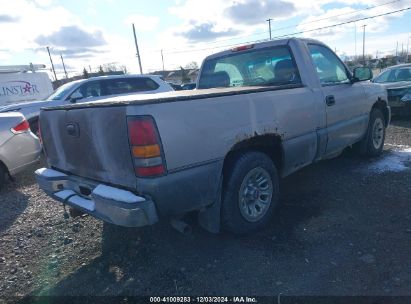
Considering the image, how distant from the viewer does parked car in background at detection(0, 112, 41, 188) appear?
5.99 meters

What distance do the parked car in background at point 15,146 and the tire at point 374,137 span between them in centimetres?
581

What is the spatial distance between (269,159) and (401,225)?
1.52 meters

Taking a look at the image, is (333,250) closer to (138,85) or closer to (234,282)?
(234,282)

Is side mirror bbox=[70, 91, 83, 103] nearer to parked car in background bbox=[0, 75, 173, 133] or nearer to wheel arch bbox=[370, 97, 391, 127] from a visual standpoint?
parked car in background bbox=[0, 75, 173, 133]

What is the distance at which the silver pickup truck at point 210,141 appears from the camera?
8.81 feet

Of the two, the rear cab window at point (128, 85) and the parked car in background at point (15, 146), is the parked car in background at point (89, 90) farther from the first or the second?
the parked car in background at point (15, 146)

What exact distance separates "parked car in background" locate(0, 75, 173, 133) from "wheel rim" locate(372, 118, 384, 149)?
614 cm

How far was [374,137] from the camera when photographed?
596 cm

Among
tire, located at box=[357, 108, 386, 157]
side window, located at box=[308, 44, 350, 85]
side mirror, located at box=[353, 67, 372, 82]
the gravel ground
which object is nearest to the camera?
the gravel ground

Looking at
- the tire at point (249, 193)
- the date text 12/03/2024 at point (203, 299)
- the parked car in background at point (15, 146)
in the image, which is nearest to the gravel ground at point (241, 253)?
the date text 12/03/2024 at point (203, 299)

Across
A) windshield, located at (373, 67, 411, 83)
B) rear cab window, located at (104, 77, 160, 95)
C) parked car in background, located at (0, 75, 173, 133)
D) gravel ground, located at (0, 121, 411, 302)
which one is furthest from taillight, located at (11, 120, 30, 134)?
windshield, located at (373, 67, 411, 83)

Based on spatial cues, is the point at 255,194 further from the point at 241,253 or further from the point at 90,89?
the point at 90,89

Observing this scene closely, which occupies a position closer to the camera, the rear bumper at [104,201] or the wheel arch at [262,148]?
the rear bumper at [104,201]

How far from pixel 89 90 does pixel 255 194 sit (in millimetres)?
7127
